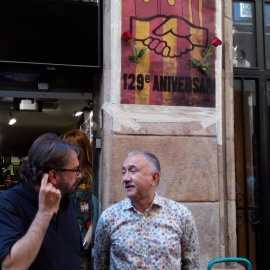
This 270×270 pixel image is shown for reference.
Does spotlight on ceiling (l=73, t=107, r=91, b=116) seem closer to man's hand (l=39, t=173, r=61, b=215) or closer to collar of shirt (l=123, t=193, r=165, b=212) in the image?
collar of shirt (l=123, t=193, r=165, b=212)

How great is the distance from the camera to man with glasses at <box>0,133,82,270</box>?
5.75 ft

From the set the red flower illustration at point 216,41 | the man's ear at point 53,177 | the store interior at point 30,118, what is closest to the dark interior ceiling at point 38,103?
the store interior at point 30,118

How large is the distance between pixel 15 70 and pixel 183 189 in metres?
2.39

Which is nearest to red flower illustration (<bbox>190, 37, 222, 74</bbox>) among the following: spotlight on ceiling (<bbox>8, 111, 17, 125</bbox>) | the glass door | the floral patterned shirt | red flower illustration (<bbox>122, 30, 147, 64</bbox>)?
red flower illustration (<bbox>122, 30, 147, 64</bbox>)

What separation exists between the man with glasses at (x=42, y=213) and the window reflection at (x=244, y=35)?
4112 mm

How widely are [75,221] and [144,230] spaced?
0.51m

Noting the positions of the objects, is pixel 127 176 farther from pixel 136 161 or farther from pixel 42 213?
pixel 42 213

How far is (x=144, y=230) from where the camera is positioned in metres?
2.58

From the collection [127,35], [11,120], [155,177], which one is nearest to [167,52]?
[127,35]

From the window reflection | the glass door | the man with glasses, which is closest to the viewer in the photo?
the man with glasses

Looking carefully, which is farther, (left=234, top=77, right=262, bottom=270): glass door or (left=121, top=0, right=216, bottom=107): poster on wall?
(left=234, top=77, right=262, bottom=270): glass door

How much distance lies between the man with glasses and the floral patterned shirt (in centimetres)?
48

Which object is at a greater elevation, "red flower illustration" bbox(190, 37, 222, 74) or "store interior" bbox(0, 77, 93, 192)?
"red flower illustration" bbox(190, 37, 222, 74)

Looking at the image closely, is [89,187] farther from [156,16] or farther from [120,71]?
[156,16]
